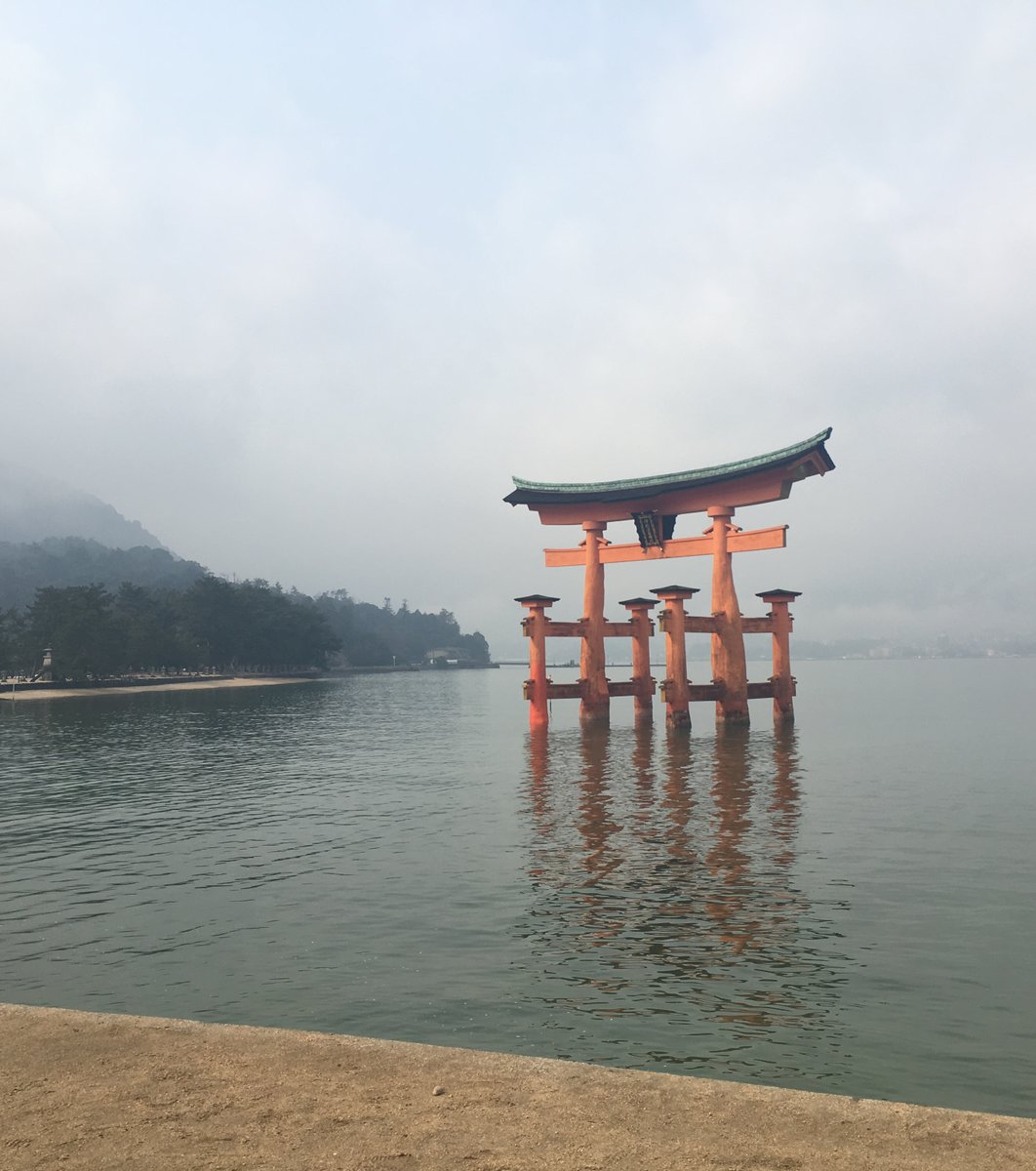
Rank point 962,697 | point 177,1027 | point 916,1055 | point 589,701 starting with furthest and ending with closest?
1. point 962,697
2. point 589,701
3. point 916,1055
4. point 177,1027

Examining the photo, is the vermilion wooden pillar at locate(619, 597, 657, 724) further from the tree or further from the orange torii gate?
the tree

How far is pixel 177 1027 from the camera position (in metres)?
5.85

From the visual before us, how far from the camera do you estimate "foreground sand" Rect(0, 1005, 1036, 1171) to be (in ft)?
13.9

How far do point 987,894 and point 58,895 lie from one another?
13249 mm

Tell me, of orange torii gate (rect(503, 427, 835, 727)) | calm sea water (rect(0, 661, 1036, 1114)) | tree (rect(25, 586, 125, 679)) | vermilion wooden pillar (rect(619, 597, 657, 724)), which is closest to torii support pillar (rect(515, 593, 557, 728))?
orange torii gate (rect(503, 427, 835, 727))

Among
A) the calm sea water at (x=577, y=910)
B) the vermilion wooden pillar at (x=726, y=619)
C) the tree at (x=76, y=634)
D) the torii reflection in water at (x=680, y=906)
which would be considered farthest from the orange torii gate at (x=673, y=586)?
the tree at (x=76, y=634)

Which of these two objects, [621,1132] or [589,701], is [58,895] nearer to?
[621,1132]

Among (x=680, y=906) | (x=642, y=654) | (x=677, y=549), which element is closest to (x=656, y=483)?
(x=677, y=549)

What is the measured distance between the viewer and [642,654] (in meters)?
38.8

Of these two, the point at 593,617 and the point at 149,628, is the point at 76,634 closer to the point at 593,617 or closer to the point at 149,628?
the point at 149,628

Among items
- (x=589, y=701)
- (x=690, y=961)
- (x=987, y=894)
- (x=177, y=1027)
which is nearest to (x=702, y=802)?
(x=987, y=894)

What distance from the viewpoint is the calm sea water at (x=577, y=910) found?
7.39 m

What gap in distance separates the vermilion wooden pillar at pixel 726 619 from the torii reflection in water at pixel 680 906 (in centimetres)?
997

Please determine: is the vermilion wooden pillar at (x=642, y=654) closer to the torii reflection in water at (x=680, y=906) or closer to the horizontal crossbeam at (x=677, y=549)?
the horizontal crossbeam at (x=677, y=549)
